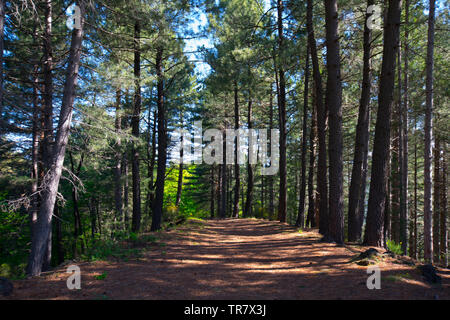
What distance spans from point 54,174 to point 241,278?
184 inches

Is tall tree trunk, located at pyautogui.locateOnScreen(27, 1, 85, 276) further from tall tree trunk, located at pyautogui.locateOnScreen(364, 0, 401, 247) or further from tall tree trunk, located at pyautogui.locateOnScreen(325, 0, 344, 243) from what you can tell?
tall tree trunk, located at pyautogui.locateOnScreen(364, 0, 401, 247)

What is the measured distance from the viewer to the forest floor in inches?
158

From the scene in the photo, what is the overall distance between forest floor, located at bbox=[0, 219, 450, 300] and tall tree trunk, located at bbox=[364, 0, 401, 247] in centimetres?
95

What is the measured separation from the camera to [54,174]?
613 cm

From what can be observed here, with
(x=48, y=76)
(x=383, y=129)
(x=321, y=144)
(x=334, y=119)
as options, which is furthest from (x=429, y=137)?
(x=48, y=76)

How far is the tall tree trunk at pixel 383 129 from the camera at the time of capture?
23.1 feet

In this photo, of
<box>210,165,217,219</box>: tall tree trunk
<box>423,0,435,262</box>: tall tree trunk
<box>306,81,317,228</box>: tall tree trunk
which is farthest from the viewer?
<box>210,165,217,219</box>: tall tree trunk

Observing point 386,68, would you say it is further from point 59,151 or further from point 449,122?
point 449,122

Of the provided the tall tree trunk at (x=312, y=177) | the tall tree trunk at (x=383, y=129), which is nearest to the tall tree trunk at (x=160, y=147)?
the tall tree trunk at (x=312, y=177)

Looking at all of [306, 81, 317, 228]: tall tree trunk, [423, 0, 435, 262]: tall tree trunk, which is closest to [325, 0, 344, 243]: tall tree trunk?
[423, 0, 435, 262]: tall tree trunk

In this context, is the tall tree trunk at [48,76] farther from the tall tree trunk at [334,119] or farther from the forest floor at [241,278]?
the tall tree trunk at [334,119]

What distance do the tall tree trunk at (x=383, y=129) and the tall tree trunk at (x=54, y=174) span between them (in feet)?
25.3

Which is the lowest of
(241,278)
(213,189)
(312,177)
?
(213,189)

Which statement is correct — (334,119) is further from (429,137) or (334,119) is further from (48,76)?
(48,76)
